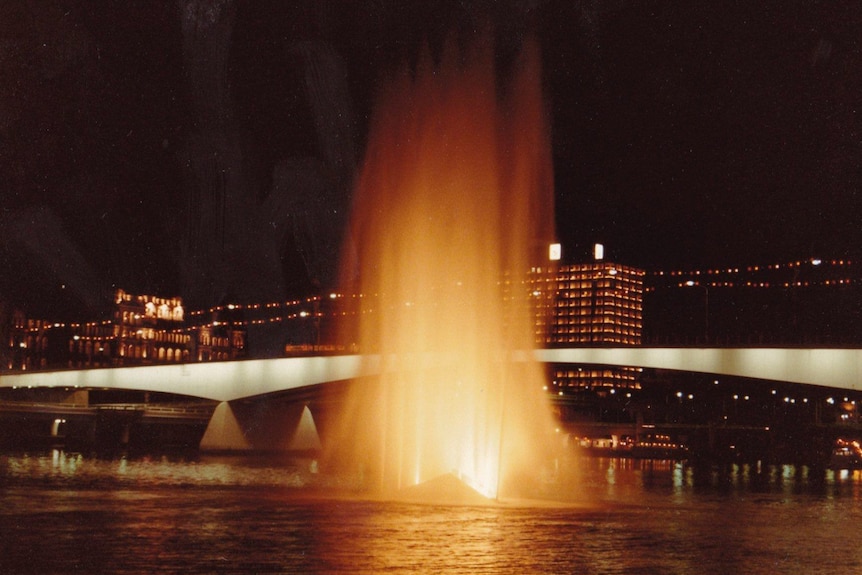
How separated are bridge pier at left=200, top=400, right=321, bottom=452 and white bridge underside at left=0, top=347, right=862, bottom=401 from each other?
5.89ft

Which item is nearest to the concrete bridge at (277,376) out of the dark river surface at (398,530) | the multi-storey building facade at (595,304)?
the dark river surface at (398,530)

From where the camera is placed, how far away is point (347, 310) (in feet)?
354

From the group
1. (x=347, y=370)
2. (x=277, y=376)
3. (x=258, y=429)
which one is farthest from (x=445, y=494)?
(x=258, y=429)

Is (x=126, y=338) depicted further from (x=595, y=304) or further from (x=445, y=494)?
(x=445, y=494)

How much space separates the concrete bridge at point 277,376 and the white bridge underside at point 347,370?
0.05m

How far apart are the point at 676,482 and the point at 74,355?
135 metres

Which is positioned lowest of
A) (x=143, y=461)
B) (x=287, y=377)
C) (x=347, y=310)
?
(x=143, y=461)

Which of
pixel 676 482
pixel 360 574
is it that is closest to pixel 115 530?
pixel 360 574

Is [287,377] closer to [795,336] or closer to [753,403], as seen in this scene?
[795,336]

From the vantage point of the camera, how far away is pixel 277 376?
7644 cm

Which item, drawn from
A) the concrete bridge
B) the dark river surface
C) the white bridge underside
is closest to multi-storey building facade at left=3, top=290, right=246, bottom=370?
the concrete bridge

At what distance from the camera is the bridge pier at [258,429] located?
78688mm

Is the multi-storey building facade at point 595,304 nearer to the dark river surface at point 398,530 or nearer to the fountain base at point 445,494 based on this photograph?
the dark river surface at point 398,530

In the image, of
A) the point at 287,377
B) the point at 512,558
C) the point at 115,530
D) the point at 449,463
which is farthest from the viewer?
the point at 287,377
